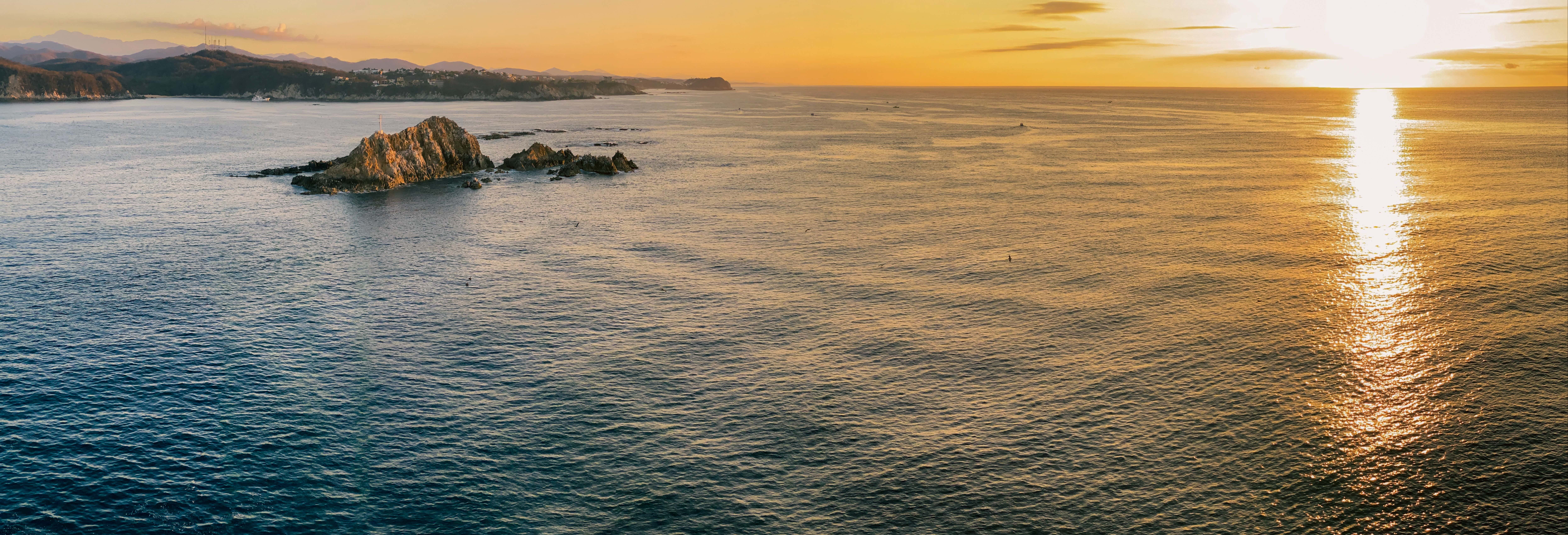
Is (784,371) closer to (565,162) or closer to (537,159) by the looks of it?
(537,159)

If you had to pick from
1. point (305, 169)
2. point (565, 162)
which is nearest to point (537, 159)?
point (565, 162)

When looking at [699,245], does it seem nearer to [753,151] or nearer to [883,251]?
[883,251]

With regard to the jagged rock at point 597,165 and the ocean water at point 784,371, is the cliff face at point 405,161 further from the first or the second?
the ocean water at point 784,371

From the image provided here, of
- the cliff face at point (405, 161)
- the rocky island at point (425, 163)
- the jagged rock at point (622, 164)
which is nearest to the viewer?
the cliff face at point (405, 161)

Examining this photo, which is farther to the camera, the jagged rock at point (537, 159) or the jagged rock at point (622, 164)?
Result: the jagged rock at point (537, 159)

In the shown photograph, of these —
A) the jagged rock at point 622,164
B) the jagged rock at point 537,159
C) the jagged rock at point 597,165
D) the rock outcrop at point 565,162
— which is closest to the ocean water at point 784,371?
the jagged rock at point 597,165

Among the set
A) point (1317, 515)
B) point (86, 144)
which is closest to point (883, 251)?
point (1317, 515)
